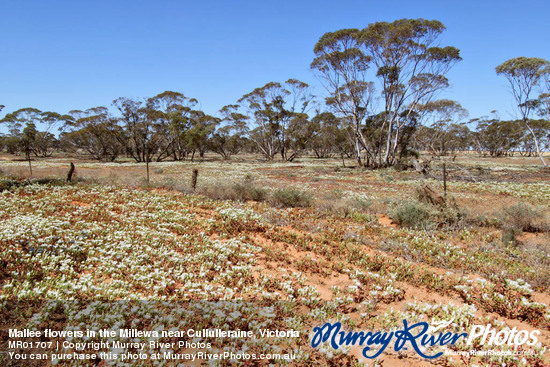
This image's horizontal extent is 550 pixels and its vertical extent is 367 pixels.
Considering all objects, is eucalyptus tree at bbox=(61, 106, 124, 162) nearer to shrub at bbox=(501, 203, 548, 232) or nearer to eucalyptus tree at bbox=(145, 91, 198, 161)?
eucalyptus tree at bbox=(145, 91, 198, 161)

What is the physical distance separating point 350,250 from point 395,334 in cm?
333

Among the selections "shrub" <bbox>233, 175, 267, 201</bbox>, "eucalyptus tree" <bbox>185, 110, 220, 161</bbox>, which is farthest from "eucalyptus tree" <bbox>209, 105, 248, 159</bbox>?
"shrub" <bbox>233, 175, 267, 201</bbox>

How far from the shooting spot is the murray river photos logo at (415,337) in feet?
13.8

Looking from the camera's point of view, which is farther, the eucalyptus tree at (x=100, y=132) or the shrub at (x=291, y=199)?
the eucalyptus tree at (x=100, y=132)

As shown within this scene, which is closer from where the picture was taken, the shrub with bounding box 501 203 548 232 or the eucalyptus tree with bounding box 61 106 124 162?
the shrub with bounding box 501 203 548 232

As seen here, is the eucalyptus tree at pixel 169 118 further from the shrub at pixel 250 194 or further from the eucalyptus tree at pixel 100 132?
the shrub at pixel 250 194

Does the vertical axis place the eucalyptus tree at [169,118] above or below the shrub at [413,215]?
above

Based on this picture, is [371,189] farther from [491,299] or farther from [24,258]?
[24,258]

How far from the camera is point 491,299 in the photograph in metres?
5.39

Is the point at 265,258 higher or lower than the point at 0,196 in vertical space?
lower

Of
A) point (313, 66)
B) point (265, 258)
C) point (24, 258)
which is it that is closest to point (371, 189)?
point (265, 258)

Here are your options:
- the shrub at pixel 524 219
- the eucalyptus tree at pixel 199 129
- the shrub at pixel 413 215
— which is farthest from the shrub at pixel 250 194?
the eucalyptus tree at pixel 199 129

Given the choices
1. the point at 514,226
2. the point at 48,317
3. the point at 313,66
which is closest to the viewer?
the point at 48,317

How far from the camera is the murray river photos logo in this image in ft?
13.8
